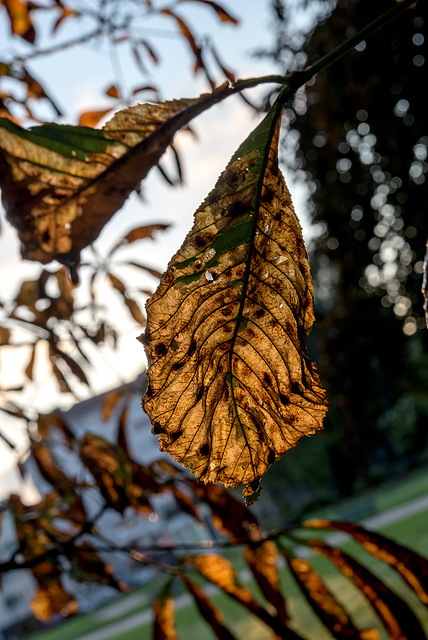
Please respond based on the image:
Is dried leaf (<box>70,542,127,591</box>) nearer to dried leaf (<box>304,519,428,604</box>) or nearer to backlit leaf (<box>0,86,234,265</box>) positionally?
dried leaf (<box>304,519,428,604</box>)

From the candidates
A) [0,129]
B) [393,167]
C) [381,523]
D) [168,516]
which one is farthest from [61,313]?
[168,516]

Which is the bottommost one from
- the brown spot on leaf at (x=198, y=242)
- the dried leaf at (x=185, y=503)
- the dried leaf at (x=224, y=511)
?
the dried leaf at (x=224, y=511)

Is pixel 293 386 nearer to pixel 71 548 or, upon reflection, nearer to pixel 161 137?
pixel 161 137

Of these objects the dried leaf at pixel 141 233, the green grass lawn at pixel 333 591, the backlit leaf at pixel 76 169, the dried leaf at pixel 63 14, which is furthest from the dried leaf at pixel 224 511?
the green grass lawn at pixel 333 591

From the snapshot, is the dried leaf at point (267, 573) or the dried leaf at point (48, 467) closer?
the dried leaf at point (267, 573)

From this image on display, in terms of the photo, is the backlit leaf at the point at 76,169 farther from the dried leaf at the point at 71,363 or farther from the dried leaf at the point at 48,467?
the dried leaf at the point at 48,467

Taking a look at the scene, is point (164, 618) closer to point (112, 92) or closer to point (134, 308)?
point (134, 308)

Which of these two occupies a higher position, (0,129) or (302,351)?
(0,129)
